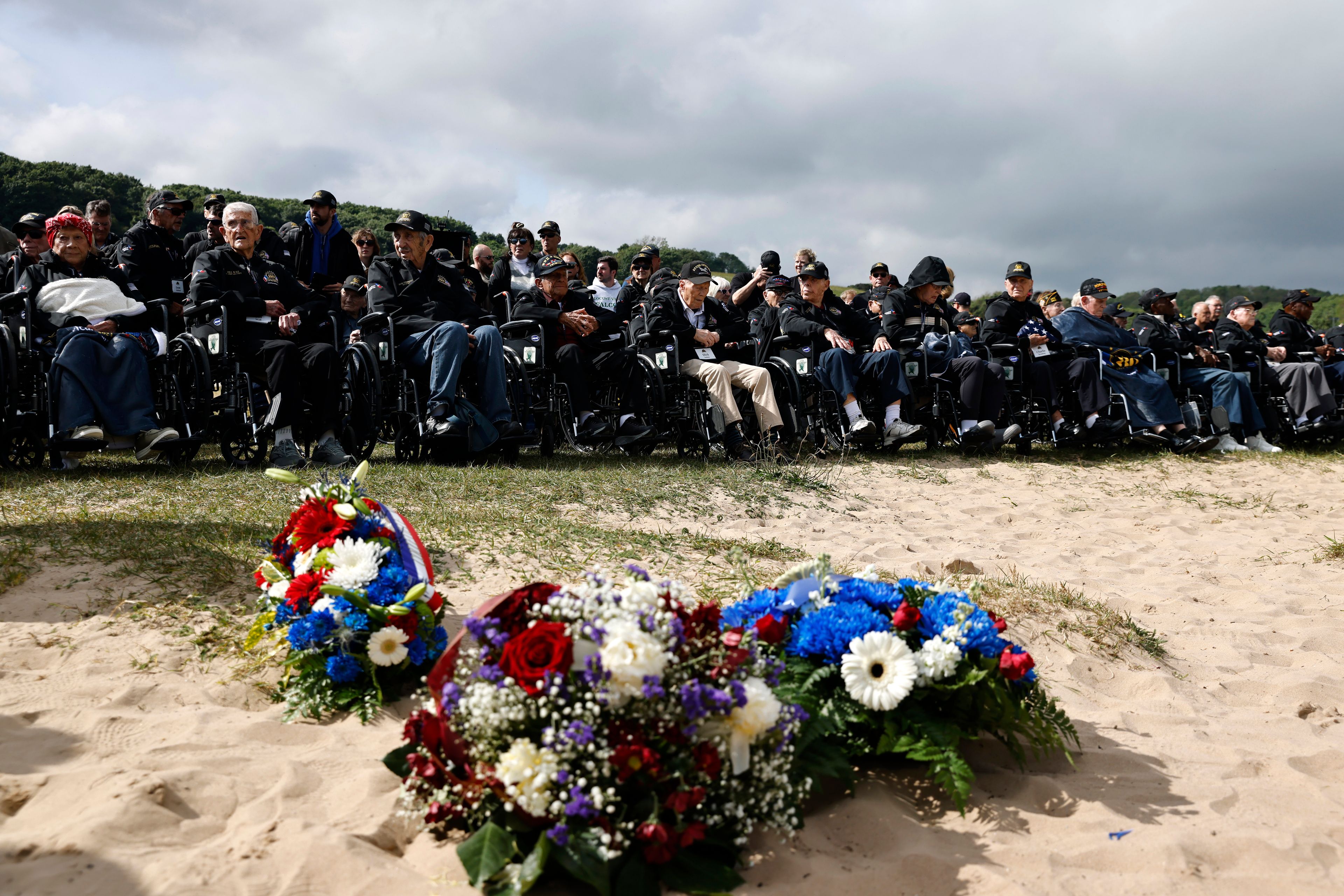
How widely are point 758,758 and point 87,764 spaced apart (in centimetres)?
168

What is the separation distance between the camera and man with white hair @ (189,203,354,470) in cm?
702

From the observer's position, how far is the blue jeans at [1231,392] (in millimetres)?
10898

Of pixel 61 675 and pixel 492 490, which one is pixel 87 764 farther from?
pixel 492 490

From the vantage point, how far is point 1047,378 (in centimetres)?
999

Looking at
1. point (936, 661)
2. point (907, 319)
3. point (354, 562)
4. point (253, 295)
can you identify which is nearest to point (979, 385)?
point (907, 319)

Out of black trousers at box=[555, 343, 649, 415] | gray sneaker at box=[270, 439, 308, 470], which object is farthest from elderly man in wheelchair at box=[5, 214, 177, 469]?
black trousers at box=[555, 343, 649, 415]

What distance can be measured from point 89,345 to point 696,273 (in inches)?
197

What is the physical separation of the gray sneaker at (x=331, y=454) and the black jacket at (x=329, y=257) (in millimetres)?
2208

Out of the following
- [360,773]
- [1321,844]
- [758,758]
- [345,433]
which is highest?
[345,433]

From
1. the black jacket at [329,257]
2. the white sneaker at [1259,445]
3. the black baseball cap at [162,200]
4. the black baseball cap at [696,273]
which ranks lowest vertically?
the white sneaker at [1259,445]

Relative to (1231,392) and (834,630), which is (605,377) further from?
(1231,392)

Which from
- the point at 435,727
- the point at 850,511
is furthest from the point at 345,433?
the point at 435,727

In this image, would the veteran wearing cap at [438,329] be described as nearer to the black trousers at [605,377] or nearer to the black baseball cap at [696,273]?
the black trousers at [605,377]

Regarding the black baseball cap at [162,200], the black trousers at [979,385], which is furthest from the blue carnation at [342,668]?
the black trousers at [979,385]
